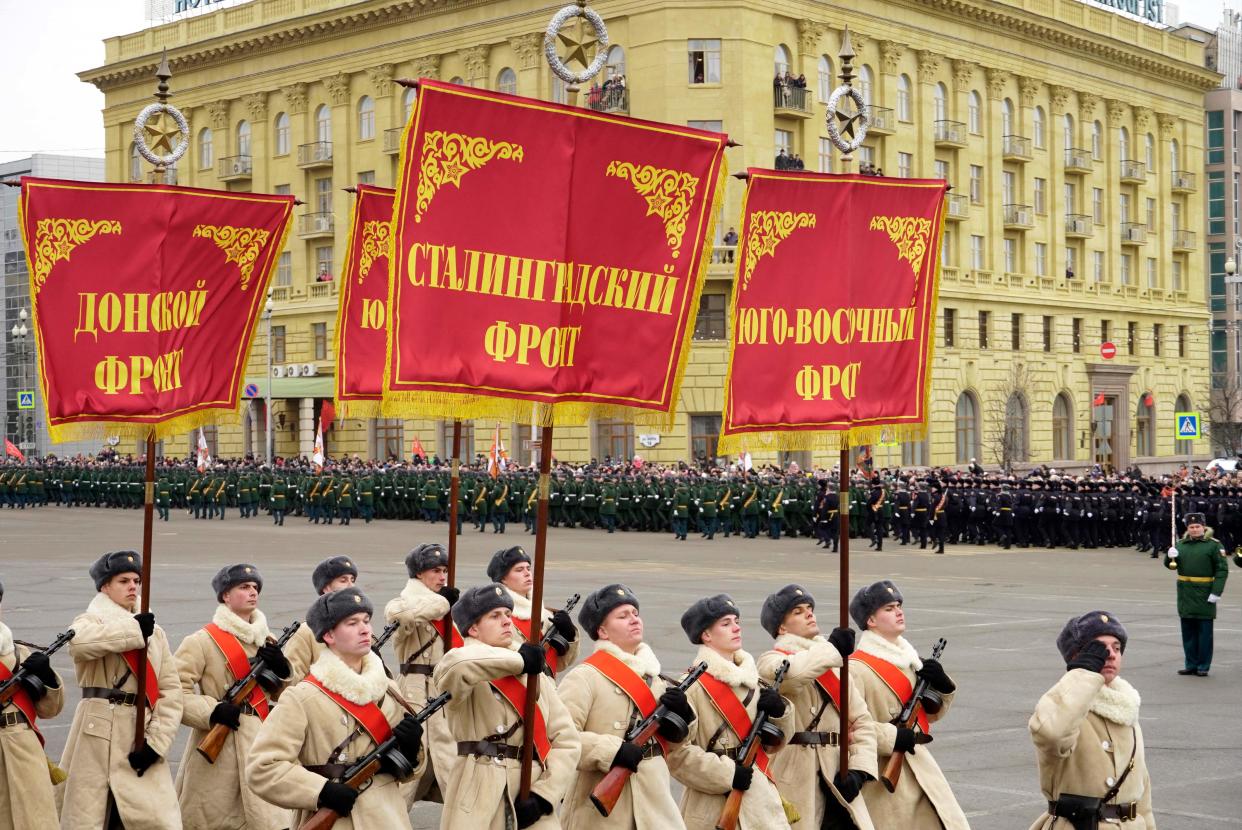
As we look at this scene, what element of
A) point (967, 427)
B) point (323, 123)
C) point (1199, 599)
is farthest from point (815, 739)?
point (323, 123)

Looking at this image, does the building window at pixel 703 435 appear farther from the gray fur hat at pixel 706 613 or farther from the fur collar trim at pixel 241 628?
the gray fur hat at pixel 706 613

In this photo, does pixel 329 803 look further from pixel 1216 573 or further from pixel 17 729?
pixel 1216 573

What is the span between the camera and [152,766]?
27.4ft

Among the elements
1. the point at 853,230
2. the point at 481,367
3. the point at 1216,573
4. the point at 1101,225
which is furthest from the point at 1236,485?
the point at 1101,225

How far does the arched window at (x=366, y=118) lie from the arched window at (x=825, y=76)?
1586 centimetres

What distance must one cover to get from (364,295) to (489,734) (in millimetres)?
5201

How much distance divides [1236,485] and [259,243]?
951 inches

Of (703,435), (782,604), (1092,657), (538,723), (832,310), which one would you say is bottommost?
(538,723)

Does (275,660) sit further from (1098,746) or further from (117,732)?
(1098,746)

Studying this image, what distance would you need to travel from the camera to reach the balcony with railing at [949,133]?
185 ft

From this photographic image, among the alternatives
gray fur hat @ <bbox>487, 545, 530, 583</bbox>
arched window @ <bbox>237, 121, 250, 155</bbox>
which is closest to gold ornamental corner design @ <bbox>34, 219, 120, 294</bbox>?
gray fur hat @ <bbox>487, 545, 530, 583</bbox>

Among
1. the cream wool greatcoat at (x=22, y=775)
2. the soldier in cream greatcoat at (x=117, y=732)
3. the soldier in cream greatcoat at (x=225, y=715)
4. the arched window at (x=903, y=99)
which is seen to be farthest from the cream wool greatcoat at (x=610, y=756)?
the arched window at (x=903, y=99)

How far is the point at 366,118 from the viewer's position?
192ft

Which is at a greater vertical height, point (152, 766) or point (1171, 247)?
point (1171, 247)
